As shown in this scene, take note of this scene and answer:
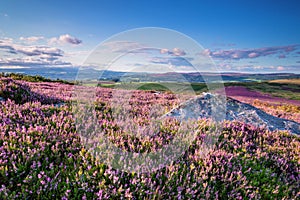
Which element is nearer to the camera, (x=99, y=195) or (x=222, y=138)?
(x=99, y=195)

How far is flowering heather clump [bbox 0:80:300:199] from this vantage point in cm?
332

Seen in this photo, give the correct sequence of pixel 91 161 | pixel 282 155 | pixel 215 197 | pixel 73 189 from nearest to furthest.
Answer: pixel 73 189, pixel 215 197, pixel 91 161, pixel 282 155

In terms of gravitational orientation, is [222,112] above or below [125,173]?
above

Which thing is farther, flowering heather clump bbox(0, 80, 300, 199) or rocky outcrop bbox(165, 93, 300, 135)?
rocky outcrop bbox(165, 93, 300, 135)

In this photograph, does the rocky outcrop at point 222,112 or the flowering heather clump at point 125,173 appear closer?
the flowering heather clump at point 125,173

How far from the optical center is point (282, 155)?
5688 millimetres

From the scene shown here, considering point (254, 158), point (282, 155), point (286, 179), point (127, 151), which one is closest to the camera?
point (127, 151)

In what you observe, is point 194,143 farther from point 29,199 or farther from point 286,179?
point 29,199

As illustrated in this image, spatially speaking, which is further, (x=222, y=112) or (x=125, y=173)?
(x=222, y=112)

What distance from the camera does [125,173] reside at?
380cm

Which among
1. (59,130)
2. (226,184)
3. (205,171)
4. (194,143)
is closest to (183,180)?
(205,171)

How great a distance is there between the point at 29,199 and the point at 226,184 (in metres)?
3.32

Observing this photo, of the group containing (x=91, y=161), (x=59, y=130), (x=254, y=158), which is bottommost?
(x=254, y=158)

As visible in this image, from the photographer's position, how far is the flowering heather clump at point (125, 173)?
3324mm
